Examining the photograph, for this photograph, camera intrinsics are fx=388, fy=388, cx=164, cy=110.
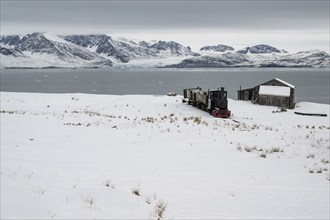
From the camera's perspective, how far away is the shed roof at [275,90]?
6242 centimetres

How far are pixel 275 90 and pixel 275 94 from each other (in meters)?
1.04

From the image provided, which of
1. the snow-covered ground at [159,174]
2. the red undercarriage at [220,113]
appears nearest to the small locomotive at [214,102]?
the red undercarriage at [220,113]

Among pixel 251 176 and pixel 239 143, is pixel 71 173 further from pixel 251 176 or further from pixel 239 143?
pixel 239 143

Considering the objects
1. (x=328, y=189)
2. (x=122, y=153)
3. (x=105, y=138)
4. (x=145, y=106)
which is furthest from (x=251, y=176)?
(x=145, y=106)

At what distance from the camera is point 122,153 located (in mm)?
15938

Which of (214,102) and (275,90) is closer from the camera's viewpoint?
(214,102)

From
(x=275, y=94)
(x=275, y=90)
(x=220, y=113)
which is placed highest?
(x=275, y=90)

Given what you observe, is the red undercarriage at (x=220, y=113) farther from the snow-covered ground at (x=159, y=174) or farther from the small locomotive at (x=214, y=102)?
the snow-covered ground at (x=159, y=174)

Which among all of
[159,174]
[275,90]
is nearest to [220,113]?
[159,174]

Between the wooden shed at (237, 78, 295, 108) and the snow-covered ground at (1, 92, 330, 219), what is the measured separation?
40801 mm

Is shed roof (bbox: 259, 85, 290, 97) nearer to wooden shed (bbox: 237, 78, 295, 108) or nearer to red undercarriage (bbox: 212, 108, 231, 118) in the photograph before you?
wooden shed (bbox: 237, 78, 295, 108)

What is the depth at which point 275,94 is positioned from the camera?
2478 inches

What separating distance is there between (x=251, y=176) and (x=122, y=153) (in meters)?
5.40

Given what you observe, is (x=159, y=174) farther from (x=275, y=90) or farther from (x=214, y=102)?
(x=275, y=90)
